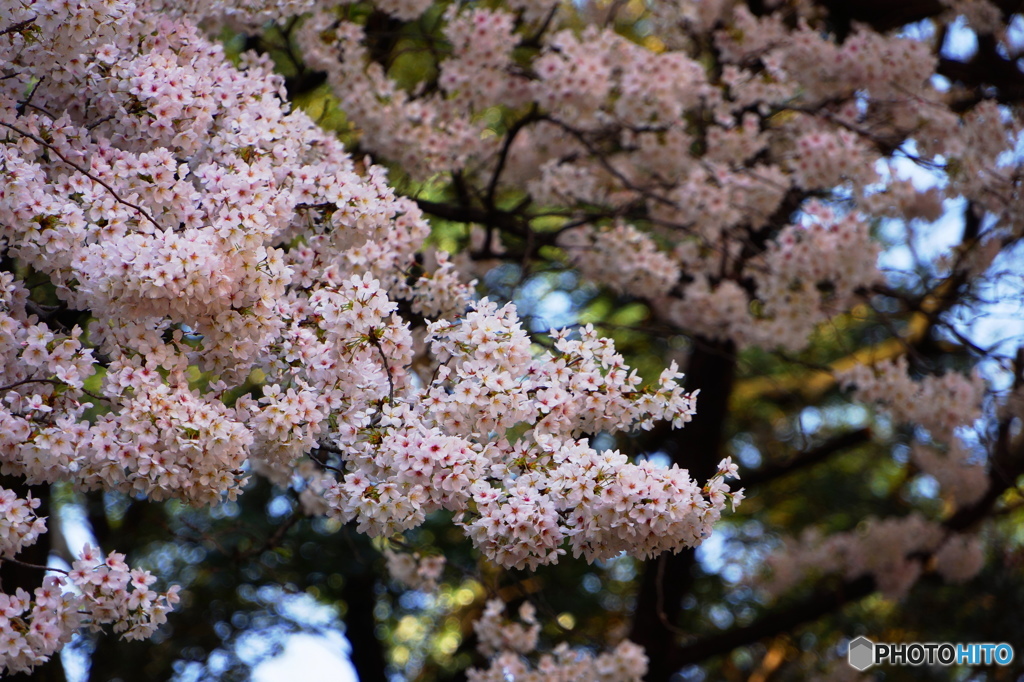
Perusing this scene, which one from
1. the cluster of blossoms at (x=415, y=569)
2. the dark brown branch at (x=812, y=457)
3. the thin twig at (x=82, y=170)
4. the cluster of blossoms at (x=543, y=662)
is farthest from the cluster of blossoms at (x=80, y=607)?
the dark brown branch at (x=812, y=457)

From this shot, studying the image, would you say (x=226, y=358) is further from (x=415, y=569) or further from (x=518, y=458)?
(x=415, y=569)

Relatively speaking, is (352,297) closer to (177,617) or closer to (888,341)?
(177,617)

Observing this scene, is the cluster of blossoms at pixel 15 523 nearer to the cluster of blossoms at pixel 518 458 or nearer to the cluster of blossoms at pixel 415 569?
the cluster of blossoms at pixel 518 458

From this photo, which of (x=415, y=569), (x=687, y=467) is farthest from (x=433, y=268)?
(x=687, y=467)

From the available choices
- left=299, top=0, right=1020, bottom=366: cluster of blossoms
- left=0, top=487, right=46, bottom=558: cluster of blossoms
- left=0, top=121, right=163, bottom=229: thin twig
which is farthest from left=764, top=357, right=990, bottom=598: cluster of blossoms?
left=0, top=487, right=46, bottom=558: cluster of blossoms

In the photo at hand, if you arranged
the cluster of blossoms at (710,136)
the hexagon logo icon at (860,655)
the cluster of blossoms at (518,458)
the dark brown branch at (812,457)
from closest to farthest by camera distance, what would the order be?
the cluster of blossoms at (518,458), the cluster of blossoms at (710,136), the dark brown branch at (812,457), the hexagon logo icon at (860,655)

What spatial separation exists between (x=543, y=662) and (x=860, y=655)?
4139 millimetres

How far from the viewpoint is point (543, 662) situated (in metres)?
4.41

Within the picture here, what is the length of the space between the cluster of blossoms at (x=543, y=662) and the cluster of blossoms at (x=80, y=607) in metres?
2.00

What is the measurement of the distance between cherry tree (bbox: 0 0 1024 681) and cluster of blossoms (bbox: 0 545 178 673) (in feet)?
0.04

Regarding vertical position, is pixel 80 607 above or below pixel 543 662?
above

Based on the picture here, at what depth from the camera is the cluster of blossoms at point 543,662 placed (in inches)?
172

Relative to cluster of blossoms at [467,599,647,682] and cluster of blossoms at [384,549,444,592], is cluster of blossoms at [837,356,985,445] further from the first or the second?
cluster of blossoms at [384,549,444,592]

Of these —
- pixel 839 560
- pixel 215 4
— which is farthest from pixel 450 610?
pixel 215 4
